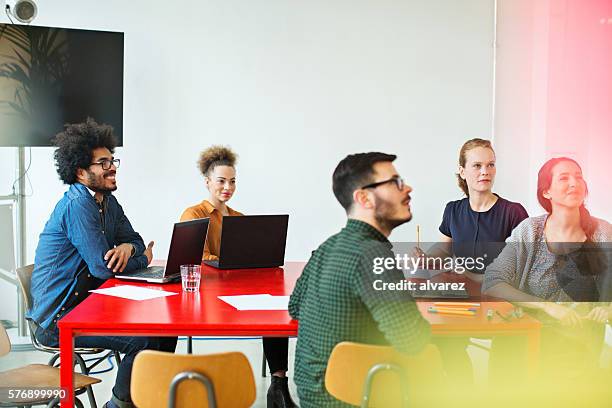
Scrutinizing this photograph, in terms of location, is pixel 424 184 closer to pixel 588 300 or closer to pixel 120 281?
pixel 588 300

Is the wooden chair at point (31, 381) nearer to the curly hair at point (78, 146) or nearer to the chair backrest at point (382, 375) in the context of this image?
the curly hair at point (78, 146)

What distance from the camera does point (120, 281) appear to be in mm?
3115

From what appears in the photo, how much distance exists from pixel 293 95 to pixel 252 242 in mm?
645

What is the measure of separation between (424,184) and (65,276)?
154 cm

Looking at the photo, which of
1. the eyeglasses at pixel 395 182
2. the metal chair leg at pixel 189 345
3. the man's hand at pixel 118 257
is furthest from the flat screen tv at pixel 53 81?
the eyeglasses at pixel 395 182

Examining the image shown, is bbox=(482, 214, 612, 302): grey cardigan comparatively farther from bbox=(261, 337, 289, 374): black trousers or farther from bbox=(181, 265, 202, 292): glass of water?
bbox=(261, 337, 289, 374): black trousers

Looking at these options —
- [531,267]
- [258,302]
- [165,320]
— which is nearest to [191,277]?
[258,302]

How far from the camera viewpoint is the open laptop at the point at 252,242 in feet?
10.5

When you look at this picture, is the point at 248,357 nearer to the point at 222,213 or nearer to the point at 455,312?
the point at 222,213

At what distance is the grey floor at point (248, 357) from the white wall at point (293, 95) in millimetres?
406

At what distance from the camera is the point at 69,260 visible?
3.18m

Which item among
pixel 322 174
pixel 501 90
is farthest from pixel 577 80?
pixel 322 174

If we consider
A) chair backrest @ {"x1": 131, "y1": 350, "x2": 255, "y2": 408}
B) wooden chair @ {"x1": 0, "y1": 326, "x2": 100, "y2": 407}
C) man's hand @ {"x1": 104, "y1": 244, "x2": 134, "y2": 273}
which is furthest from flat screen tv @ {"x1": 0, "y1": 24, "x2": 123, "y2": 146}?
chair backrest @ {"x1": 131, "y1": 350, "x2": 255, "y2": 408}

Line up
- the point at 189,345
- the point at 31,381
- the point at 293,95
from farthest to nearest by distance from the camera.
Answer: the point at 189,345 < the point at 293,95 < the point at 31,381
